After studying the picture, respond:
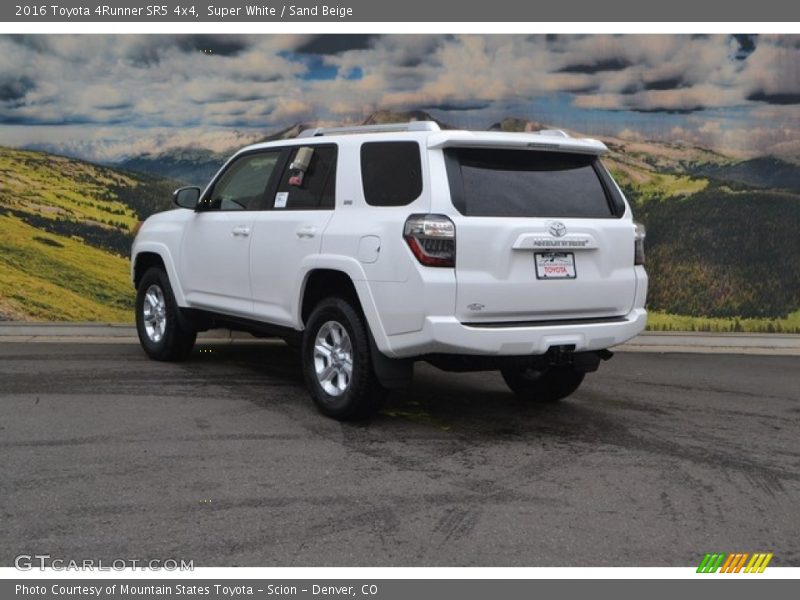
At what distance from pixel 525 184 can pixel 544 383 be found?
1.81m

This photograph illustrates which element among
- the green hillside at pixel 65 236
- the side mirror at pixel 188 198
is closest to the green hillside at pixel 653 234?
the green hillside at pixel 65 236

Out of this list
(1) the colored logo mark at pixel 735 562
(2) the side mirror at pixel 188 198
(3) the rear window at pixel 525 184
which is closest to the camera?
(1) the colored logo mark at pixel 735 562

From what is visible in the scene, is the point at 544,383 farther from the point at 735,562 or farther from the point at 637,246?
the point at 735,562

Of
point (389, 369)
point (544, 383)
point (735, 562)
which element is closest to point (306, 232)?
point (389, 369)

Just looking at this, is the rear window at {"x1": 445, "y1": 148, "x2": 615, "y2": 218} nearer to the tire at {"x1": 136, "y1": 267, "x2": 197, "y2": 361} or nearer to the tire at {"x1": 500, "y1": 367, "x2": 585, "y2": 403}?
the tire at {"x1": 500, "y1": 367, "x2": 585, "y2": 403}

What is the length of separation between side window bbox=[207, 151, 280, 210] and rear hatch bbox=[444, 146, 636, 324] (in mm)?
1999

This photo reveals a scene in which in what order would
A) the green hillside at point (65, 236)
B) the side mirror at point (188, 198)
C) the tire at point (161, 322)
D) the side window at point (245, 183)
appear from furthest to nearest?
1. the green hillside at point (65, 236)
2. the tire at point (161, 322)
3. the side mirror at point (188, 198)
4. the side window at point (245, 183)

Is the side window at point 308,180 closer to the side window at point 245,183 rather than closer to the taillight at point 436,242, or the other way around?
the side window at point 245,183

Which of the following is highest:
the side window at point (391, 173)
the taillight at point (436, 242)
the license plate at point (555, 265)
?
the side window at point (391, 173)

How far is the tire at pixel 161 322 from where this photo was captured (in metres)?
8.72

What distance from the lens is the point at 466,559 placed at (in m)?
4.29

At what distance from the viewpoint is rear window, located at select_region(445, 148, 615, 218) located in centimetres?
620
